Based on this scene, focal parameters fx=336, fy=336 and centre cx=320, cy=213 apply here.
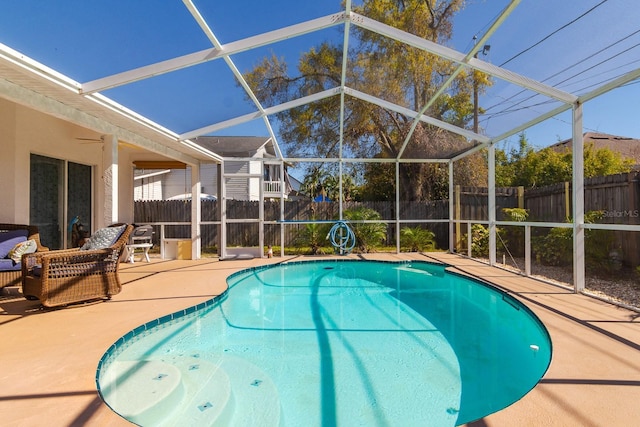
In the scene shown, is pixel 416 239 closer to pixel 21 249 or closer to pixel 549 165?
pixel 549 165

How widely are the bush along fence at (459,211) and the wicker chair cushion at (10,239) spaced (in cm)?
392

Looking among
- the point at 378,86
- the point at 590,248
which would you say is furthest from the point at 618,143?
the point at 378,86

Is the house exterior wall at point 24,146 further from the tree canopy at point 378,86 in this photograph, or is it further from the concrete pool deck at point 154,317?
the tree canopy at point 378,86

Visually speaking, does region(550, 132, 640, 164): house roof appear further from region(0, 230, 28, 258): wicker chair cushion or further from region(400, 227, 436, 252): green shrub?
region(0, 230, 28, 258): wicker chair cushion

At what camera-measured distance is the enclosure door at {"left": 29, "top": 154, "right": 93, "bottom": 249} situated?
19.3ft

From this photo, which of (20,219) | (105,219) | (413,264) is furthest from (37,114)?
(413,264)

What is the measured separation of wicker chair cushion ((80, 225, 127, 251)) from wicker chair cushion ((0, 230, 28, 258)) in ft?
3.24

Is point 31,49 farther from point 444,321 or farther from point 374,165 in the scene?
point 374,165

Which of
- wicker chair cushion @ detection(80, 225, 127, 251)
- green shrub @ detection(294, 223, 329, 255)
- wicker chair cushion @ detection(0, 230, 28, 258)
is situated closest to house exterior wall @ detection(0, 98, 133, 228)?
wicker chair cushion @ detection(0, 230, 28, 258)

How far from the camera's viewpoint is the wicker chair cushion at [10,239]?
4.45 meters

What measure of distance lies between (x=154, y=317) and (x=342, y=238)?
18.9 feet

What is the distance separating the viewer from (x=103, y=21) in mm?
3699

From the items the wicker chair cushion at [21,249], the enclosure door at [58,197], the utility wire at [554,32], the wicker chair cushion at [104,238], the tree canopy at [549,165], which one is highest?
the utility wire at [554,32]

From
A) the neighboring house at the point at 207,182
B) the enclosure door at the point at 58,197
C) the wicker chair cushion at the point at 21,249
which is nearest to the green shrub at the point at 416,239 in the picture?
the neighboring house at the point at 207,182
